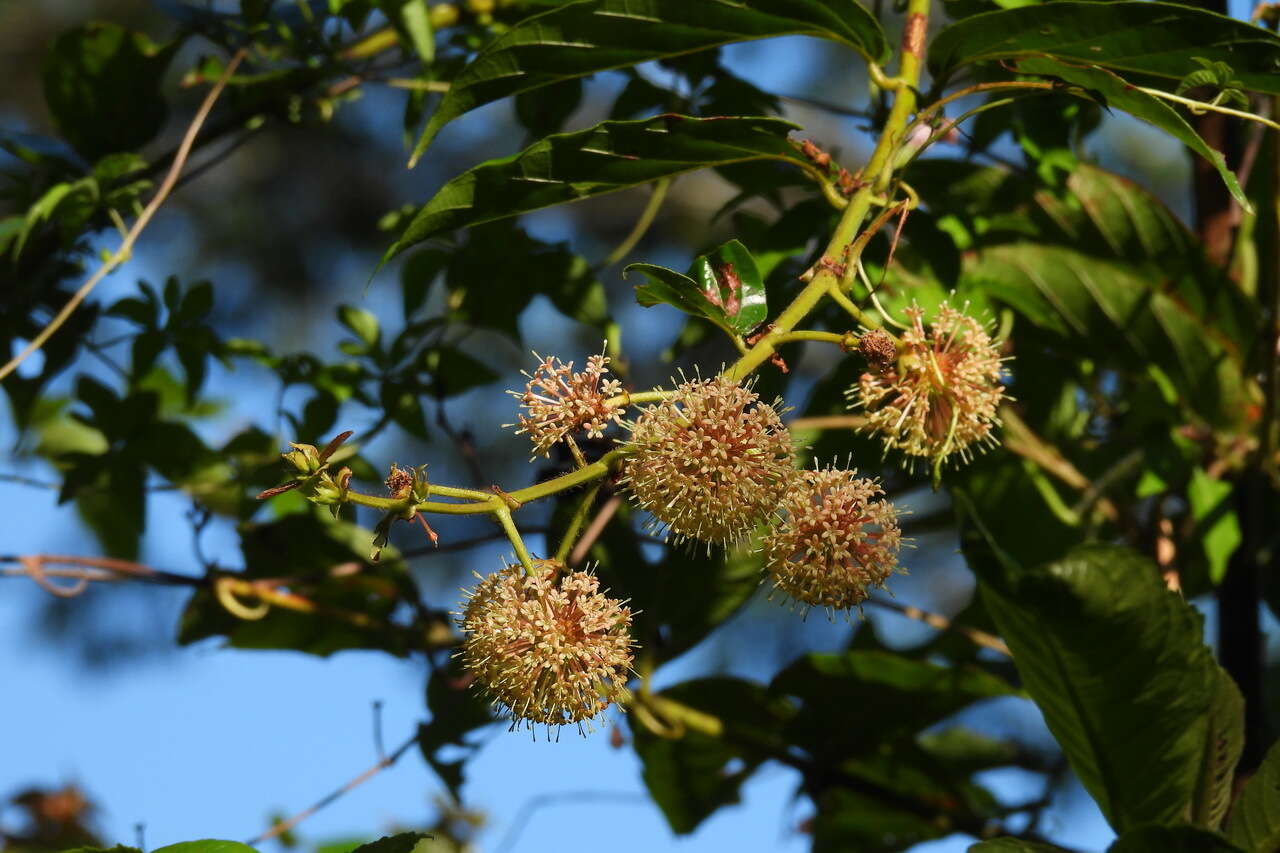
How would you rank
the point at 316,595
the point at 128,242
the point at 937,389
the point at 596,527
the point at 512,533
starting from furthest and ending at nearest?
the point at 316,595 < the point at 128,242 < the point at 596,527 < the point at 937,389 < the point at 512,533

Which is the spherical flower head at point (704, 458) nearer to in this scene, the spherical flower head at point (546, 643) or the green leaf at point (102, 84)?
the spherical flower head at point (546, 643)

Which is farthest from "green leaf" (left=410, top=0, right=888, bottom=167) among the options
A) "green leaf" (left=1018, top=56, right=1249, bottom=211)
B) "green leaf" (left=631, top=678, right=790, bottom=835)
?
"green leaf" (left=631, top=678, right=790, bottom=835)

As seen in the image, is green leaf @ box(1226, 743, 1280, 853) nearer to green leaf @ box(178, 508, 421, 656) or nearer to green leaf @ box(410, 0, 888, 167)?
green leaf @ box(410, 0, 888, 167)

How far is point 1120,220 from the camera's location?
64.7 inches

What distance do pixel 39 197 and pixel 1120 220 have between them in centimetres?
144

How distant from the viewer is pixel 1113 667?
41.1 inches

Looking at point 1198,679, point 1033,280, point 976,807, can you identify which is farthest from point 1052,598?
point 976,807

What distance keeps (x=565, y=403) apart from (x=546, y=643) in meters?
0.19

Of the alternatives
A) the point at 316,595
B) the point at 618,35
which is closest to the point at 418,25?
the point at 618,35

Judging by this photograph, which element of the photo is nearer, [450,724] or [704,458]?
[704,458]

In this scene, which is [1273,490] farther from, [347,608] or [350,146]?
[350,146]

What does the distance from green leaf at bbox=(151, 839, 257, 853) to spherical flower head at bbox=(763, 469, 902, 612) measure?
457mm

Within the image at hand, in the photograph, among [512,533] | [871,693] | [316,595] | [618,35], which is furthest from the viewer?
[316,595]

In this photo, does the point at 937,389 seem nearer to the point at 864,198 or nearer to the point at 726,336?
the point at 864,198
